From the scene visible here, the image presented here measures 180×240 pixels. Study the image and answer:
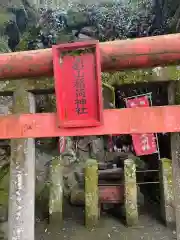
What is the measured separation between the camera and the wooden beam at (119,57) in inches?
104

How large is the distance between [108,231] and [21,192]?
435 cm

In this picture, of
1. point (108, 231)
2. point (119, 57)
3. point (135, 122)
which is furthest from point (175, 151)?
point (108, 231)

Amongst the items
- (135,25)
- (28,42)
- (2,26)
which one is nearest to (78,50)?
(2,26)

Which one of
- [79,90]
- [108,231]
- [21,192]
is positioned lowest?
[108,231]

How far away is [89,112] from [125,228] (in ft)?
18.2

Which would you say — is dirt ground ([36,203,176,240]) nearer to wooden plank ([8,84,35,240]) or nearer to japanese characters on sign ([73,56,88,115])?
wooden plank ([8,84,35,240])

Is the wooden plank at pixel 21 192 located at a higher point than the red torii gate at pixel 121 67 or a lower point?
lower

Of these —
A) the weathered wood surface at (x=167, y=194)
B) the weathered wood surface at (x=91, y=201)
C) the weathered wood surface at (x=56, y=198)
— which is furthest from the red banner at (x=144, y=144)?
the weathered wood surface at (x=56, y=198)

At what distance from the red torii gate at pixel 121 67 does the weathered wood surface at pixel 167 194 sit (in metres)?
5.11

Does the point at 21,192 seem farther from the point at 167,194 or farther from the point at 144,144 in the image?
the point at 167,194

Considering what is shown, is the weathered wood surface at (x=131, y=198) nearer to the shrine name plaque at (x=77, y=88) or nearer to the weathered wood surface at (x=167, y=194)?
the weathered wood surface at (x=167, y=194)

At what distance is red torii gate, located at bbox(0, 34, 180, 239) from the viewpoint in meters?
2.66

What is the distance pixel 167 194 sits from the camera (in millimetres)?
7531

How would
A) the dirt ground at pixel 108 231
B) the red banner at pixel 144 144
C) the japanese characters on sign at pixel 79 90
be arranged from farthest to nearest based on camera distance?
the red banner at pixel 144 144
the dirt ground at pixel 108 231
the japanese characters on sign at pixel 79 90
